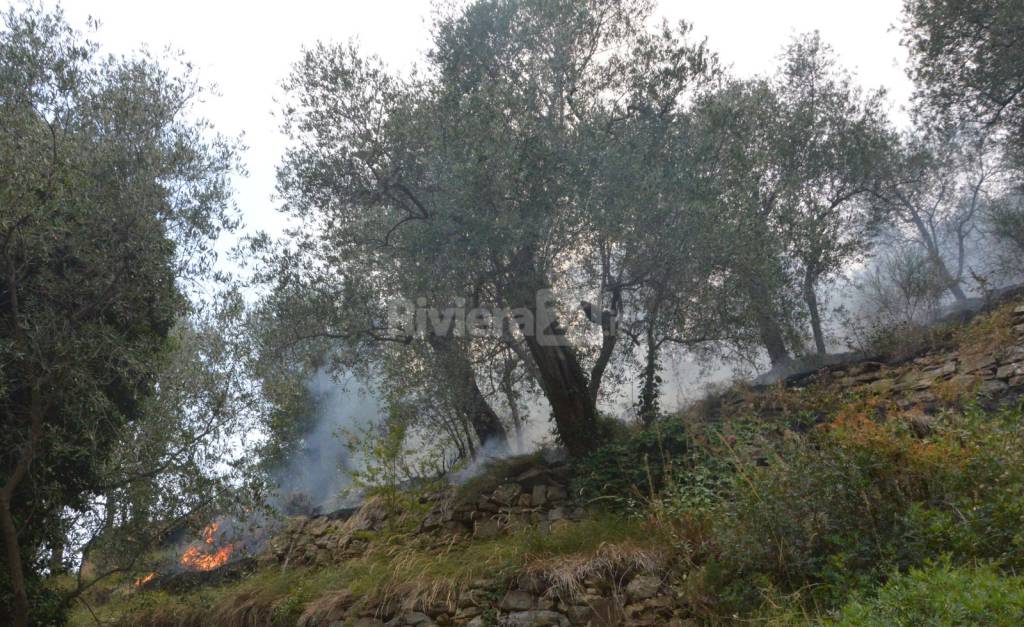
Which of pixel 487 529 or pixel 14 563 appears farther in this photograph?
pixel 487 529

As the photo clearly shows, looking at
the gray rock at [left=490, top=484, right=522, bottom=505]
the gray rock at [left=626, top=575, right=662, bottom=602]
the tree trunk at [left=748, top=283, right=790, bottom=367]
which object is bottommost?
the gray rock at [left=626, top=575, right=662, bottom=602]

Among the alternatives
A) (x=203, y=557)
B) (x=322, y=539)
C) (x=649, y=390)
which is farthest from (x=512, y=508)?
(x=203, y=557)

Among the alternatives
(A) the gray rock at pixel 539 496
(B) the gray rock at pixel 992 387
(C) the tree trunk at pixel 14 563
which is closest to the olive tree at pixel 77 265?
(C) the tree trunk at pixel 14 563

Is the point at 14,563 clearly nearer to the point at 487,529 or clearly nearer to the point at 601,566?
the point at 487,529

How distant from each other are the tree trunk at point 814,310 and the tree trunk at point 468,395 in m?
6.33

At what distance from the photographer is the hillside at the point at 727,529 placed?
5.18 m

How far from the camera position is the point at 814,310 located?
13898mm

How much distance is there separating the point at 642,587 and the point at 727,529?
1.06 metres

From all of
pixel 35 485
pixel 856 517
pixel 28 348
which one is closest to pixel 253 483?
pixel 35 485

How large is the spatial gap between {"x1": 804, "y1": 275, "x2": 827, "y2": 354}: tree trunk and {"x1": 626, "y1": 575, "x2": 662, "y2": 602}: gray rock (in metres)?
8.29

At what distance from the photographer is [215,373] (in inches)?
376

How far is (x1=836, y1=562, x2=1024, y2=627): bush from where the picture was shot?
3.84 m

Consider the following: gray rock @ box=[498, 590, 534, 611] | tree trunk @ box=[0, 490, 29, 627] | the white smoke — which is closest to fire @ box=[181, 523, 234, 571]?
tree trunk @ box=[0, 490, 29, 627]

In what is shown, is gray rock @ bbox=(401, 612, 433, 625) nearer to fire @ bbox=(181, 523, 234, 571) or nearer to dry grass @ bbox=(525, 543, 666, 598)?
dry grass @ bbox=(525, 543, 666, 598)
